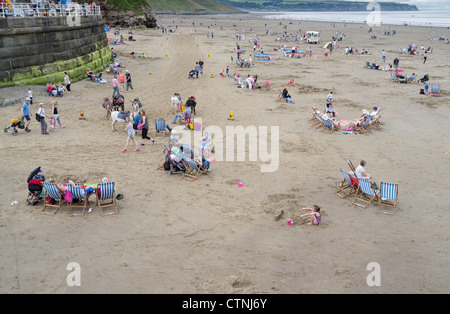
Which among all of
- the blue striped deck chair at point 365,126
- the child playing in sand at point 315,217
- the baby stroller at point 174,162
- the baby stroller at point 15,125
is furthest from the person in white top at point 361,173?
the baby stroller at point 15,125

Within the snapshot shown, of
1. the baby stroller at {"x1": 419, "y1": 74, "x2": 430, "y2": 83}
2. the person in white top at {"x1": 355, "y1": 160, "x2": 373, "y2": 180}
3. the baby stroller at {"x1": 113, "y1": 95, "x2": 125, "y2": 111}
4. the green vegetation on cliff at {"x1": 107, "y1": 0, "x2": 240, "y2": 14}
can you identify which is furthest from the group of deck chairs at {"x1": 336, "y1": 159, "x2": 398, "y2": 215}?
the green vegetation on cliff at {"x1": 107, "y1": 0, "x2": 240, "y2": 14}

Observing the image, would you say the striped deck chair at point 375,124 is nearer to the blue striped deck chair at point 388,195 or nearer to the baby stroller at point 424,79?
the blue striped deck chair at point 388,195

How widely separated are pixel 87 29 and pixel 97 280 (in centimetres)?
2513

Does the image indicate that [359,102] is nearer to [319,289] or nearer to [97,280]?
[319,289]

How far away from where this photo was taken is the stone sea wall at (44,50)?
18.5 m

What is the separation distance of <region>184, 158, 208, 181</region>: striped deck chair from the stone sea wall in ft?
44.8

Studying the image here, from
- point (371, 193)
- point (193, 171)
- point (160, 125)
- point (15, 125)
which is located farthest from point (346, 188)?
point (15, 125)

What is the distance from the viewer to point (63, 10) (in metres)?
24.1

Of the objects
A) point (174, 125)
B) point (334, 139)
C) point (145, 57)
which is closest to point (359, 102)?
point (334, 139)

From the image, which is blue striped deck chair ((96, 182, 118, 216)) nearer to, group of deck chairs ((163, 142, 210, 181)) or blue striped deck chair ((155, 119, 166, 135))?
group of deck chairs ((163, 142, 210, 181))

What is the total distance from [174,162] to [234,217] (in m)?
3.19

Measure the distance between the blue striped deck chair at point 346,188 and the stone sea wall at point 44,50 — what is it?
710 inches

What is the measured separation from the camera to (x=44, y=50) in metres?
20.8

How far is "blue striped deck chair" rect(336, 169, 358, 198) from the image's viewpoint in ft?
32.1
